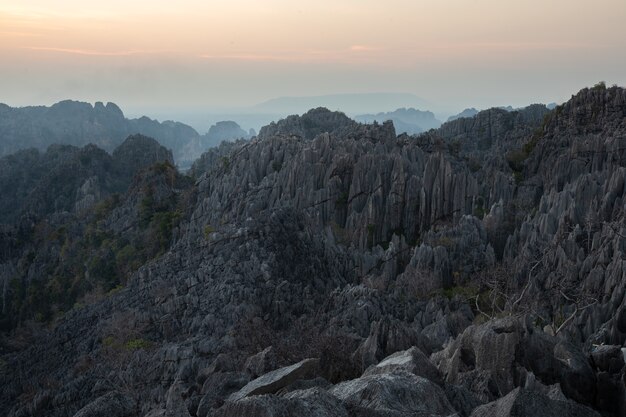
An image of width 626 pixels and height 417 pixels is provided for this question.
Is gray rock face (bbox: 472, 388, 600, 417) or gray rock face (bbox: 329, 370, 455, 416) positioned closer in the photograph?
gray rock face (bbox: 472, 388, 600, 417)

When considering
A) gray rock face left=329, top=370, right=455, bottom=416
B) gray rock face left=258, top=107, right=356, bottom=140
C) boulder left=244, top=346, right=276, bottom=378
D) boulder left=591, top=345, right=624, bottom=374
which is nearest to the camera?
gray rock face left=329, top=370, right=455, bottom=416

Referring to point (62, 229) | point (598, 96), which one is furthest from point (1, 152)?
point (598, 96)

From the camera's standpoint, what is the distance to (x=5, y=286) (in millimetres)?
67812

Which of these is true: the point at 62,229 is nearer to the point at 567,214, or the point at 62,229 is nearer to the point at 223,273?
the point at 223,273

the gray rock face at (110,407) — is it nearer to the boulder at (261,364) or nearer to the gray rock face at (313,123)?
the boulder at (261,364)

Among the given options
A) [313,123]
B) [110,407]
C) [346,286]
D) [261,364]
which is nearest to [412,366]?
[261,364]

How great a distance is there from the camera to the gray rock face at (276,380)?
13055mm

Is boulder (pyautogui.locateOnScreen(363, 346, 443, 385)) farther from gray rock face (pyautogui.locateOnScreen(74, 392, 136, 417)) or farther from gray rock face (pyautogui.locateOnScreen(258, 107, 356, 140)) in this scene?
gray rock face (pyautogui.locateOnScreen(258, 107, 356, 140))

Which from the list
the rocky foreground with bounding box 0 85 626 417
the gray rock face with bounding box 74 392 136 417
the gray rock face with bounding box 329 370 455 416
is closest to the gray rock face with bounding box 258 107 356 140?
the rocky foreground with bounding box 0 85 626 417

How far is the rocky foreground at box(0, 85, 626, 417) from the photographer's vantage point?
13.6 metres

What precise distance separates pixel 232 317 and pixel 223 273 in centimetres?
501

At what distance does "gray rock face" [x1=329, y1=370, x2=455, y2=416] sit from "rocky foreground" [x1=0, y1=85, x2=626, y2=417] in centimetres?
5

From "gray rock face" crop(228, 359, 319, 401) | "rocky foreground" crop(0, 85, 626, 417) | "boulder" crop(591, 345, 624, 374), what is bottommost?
"rocky foreground" crop(0, 85, 626, 417)

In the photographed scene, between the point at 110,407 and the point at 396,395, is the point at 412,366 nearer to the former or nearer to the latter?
the point at 396,395
